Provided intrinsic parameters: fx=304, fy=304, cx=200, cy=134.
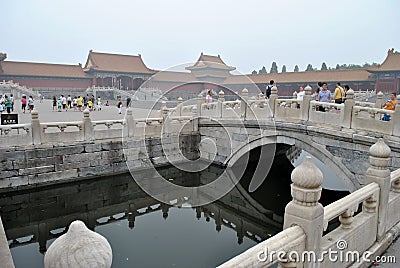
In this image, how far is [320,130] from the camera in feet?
26.9

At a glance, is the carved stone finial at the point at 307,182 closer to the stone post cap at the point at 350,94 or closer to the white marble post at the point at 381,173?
the white marble post at the point at 381,173

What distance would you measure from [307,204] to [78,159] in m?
8.74

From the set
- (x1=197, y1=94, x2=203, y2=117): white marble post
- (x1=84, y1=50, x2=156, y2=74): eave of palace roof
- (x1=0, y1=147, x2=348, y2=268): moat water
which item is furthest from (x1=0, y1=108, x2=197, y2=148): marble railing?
(x1=84, y1=50, x2=156, y2=74): eave of palace roof

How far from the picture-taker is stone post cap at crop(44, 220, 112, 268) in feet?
4.06

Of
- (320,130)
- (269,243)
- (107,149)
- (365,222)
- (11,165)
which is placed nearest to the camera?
(269,243)

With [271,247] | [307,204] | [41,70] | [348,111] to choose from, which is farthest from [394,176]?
[41,70]

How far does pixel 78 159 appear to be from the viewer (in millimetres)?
9844

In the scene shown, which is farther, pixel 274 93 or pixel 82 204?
pixel 274 93

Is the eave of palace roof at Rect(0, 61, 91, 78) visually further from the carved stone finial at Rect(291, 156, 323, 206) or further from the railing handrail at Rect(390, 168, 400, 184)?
the carved stone finial at Rect(291, 156, 323, 206)

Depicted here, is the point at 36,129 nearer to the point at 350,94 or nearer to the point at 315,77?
the point at 350,94

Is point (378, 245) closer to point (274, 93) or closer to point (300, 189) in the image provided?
point (300, 189)

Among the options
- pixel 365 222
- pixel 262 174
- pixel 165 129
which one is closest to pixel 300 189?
pixel 365 222

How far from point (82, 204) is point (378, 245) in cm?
772

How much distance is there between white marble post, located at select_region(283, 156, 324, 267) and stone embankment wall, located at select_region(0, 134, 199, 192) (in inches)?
334
